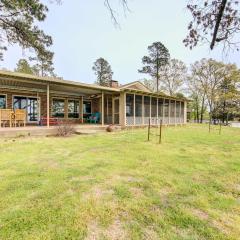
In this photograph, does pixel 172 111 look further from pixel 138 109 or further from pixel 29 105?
pixel 29 105

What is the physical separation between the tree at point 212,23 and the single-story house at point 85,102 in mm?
8622

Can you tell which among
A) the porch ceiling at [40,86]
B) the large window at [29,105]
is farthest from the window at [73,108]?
the large window at [29,105]

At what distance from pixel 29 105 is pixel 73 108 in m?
3.58

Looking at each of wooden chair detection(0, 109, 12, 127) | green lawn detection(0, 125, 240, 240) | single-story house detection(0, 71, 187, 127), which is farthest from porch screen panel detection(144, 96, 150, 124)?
green lawn detection(0, 125, 240, 240)

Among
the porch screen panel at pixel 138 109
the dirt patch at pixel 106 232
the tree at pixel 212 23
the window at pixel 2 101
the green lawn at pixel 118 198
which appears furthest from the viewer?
the porch screen panel at pixel 138 109

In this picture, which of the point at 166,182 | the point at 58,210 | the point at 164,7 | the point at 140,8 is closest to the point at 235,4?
the point at 164,7

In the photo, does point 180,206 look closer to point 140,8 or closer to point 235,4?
point 140,8

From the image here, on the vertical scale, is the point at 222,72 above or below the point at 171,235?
above

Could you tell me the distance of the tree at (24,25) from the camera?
978cm

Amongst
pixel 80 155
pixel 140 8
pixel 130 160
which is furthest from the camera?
pixel 80 155

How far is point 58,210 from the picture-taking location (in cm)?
303

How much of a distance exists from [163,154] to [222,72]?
32122 millimetres

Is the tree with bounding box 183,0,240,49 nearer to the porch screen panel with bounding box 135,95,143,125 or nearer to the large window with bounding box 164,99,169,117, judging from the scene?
the porch screen panel with bounding box 135,95,143,125

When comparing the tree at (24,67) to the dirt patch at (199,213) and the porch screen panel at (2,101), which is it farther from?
the dirt patch at (199,213)
